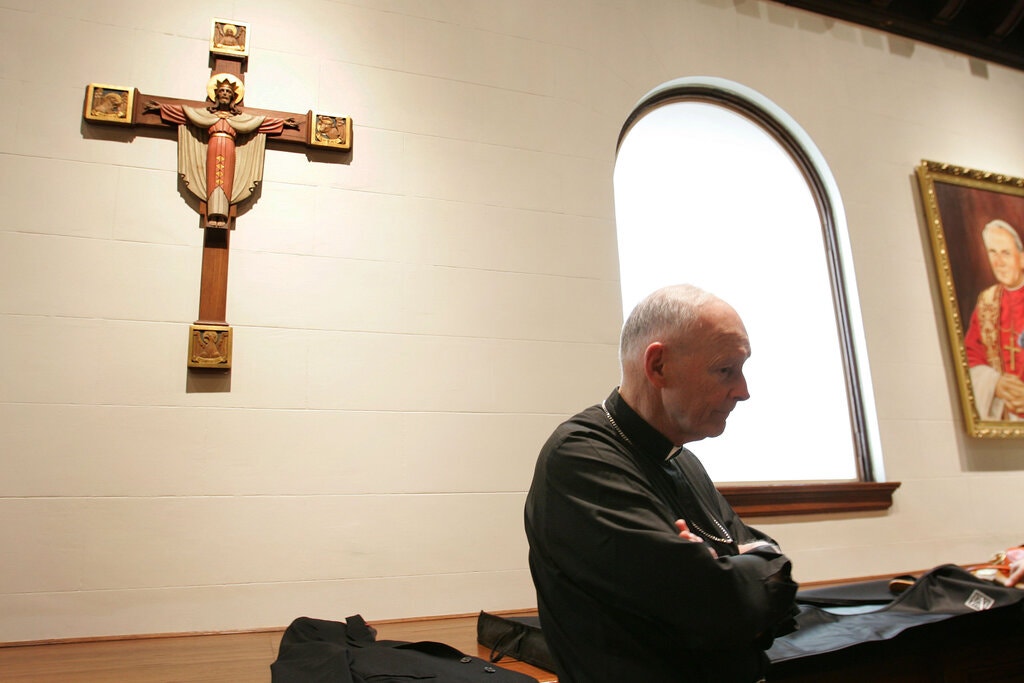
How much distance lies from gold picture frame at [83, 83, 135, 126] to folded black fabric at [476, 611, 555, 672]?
2.60 metres

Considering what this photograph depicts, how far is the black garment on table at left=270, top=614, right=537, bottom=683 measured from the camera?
2.17m

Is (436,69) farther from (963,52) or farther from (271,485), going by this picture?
(963,52)

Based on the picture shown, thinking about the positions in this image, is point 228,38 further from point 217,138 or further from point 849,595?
point 849,595

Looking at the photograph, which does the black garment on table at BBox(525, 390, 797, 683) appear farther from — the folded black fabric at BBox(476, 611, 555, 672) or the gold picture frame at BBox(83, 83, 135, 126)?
the gold picture frame at BBox(83, 83, 135, 126)

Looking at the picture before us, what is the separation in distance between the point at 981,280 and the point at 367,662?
15.1 ft

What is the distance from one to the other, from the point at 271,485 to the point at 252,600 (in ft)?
1.52

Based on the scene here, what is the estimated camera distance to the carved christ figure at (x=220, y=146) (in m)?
3.30

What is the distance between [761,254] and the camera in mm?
4910

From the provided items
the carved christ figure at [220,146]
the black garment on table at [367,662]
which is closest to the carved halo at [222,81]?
the carved christ figure at [220,146]

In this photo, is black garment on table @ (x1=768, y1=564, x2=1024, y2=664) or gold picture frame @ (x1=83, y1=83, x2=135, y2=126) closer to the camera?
black garment on table @ (x1=768, y1=564, x2=1024, y2=664)

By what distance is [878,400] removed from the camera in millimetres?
4457

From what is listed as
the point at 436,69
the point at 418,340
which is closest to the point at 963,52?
the point at 436,69

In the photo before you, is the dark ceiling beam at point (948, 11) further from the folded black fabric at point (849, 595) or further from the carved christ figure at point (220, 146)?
the carved christ figure at point (220, 146)

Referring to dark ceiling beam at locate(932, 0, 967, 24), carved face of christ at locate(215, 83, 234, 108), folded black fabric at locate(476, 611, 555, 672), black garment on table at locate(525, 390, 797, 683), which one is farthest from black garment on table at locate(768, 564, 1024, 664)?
dark ceiling beam at locate(932, 0, 967, 24)
